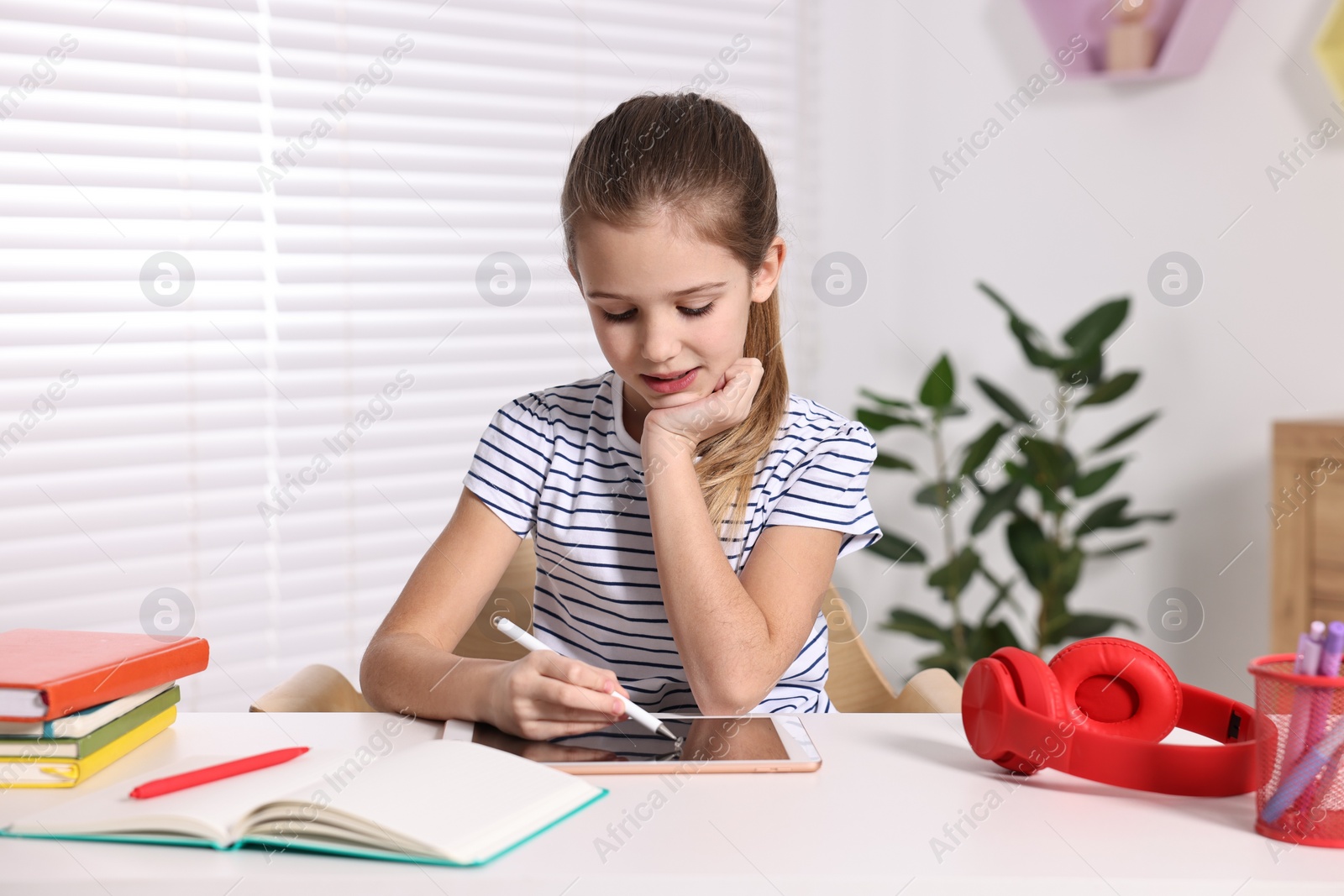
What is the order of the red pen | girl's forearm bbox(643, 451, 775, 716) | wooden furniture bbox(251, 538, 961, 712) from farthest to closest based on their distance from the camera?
wooden furniture bbox(251, 538, 961, 712)
girl's forearm bbox(643, 451, 775, 716)
the red pen

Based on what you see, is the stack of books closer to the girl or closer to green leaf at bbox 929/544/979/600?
the girl

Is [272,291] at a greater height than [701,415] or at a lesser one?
greater

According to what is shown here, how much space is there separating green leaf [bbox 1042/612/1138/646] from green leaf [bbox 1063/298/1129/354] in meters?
0.57

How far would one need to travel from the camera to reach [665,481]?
1.15 metres

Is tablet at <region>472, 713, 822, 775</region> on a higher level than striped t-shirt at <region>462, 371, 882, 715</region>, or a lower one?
lower

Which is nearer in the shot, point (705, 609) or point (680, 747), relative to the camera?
point (680, 747)

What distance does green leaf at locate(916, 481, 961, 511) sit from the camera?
2567 mm

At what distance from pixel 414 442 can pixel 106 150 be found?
78 cm

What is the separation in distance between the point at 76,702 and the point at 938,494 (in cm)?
204

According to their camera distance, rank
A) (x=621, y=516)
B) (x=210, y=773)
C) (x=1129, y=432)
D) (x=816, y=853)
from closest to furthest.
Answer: (x=816, y=853) < (x=210, y=773) < (x=621, y=516) < (x=1129, y=432)

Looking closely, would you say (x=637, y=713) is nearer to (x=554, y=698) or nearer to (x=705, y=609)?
(x=554, y=698)

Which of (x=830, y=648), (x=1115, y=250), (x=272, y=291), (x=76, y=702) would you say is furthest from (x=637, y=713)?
(x=1115, y=250)

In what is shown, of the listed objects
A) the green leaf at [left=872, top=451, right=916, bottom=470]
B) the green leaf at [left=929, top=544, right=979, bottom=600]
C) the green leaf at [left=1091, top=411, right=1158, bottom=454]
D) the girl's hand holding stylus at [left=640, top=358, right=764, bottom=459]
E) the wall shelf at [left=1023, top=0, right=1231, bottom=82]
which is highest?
the wall shelf at [left=1023, top=0, right=1231, bottom=82]

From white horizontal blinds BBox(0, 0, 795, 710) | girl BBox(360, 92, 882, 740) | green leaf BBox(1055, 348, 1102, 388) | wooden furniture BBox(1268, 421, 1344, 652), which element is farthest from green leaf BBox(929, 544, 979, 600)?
girl BBox(360, 92, 882, 740)
